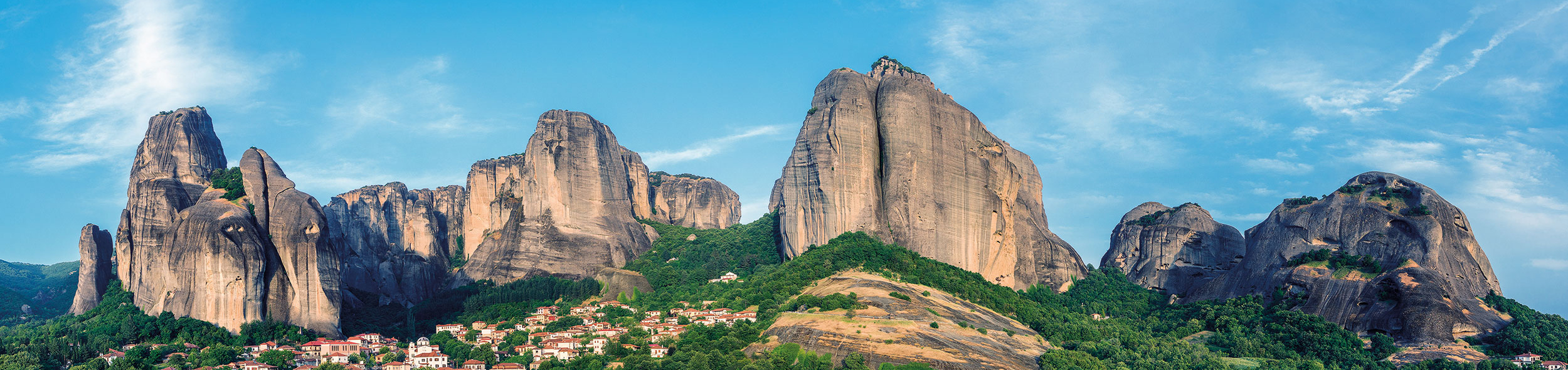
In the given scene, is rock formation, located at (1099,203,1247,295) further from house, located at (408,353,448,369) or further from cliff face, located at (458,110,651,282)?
house, located at (408,353,448,369)

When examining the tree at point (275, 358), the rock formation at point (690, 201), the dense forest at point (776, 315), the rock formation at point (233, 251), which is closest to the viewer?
the dense forest at point (776, 315)

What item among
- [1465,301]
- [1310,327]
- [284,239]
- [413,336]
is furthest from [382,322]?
[1465,301]

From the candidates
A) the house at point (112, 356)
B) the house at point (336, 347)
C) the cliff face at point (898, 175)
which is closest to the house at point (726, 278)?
the cliff face at point (898, 175)

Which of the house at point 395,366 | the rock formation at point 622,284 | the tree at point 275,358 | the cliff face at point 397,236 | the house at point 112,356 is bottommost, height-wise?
the house at point 395,366

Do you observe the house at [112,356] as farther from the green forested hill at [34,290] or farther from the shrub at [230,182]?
the green forested hill at [34,290]

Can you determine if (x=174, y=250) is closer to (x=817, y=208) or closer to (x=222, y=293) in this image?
(x=222, y=293)

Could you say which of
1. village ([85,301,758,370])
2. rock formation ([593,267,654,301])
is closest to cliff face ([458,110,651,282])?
rock formation ([593,267,654,301])
